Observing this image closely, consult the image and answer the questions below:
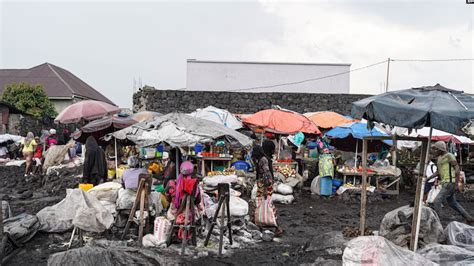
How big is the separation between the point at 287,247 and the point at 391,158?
9437mm

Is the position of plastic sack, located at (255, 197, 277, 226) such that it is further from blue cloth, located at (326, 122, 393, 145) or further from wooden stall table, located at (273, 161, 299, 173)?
blue cloth, located at (326, 122, 393, 145)

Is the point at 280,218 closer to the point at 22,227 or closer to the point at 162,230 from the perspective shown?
the point at 162,230

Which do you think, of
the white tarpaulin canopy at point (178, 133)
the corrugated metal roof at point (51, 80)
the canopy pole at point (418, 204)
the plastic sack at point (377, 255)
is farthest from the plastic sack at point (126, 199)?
the corrugated metal roof at point (51, 80)

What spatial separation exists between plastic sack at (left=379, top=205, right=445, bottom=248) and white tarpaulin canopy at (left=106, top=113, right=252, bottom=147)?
278cm

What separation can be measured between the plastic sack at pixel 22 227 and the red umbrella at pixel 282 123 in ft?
22.7

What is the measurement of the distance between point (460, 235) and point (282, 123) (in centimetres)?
705

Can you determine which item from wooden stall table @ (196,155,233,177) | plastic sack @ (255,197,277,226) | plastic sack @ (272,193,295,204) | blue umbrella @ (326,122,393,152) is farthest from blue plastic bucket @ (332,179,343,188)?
plastic sack @ (255,197,277,226)

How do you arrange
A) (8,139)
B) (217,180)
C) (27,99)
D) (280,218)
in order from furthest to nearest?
1. (27,99)
2. (8,139)
3. (217,180)
4. (280,218)

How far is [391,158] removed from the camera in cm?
1550

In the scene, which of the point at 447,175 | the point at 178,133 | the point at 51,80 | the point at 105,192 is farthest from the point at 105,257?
the point at 51,80

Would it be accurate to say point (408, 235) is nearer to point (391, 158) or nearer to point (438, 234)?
point (438, 234)

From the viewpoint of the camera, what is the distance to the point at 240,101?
20.1 m

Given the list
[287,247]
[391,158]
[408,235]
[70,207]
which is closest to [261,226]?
[287,247]

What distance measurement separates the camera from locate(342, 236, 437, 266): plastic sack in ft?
15.7
